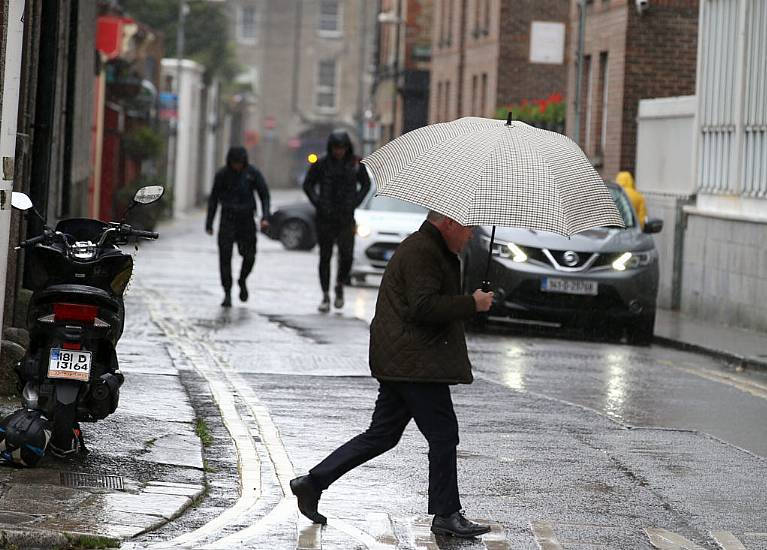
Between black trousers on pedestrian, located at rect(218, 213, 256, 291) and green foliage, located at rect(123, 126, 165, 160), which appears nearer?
black trousers on pedestrian, located at rect(218, 213, 256, 291)

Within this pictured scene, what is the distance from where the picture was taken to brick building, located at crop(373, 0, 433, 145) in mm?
62344

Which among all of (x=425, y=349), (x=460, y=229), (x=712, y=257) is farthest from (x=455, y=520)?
(x=712, y=257)

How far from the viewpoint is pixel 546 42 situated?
30328mm

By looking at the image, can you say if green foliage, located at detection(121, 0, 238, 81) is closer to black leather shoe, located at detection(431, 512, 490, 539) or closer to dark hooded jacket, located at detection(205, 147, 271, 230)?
dark hooded jacket, located at detection(205, 147, 271, 230)

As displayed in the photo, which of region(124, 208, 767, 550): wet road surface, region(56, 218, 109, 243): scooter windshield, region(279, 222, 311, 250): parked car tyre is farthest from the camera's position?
region(279, 222, 311, 250): parked car tyre

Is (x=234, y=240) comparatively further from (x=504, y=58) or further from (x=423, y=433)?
(x=504, y=58)

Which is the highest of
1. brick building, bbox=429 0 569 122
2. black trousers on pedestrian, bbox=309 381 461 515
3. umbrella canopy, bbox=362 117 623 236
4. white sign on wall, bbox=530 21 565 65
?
brick building, bbox=429 0 569 122

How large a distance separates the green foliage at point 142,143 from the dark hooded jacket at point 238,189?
24903mm

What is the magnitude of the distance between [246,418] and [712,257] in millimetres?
11940

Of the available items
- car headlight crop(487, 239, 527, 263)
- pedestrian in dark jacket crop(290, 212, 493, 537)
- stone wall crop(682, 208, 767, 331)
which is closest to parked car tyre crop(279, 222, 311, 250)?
stone wall crop(682, 208, 767, 331)

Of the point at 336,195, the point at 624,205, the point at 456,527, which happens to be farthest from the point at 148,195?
the point at 624,205

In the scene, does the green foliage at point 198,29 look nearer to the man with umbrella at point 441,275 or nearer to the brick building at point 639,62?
the brick building at point 639,62

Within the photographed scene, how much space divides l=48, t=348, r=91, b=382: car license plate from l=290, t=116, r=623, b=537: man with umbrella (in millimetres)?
1419

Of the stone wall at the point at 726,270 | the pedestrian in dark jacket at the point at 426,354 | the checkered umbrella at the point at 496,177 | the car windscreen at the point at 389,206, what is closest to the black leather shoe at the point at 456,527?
the pedestrian in dark jacket at the point at 426,354
